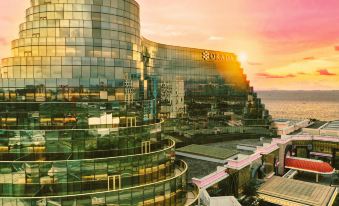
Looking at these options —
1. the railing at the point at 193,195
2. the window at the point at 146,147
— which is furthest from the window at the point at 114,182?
the railing at the point at 193,195

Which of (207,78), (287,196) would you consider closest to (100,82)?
(287,196)

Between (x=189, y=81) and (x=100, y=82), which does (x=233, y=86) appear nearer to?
(x=189, y=81)

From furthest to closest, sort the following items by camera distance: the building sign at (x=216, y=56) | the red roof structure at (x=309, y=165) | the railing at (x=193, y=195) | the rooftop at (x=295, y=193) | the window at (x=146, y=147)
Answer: the building sign at (x=216, y=56) < the red roof structure at (x=309, y=165) < the rooftop at (x=295, y=193) < the window at (x=146, y=147) < the railing at (x=193, y=195)

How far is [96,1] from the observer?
42.8 metres

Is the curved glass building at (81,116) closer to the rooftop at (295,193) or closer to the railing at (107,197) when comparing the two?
the railing at (107,197)

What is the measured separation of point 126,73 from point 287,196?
37374 millimetres

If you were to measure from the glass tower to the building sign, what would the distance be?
46.7 metres

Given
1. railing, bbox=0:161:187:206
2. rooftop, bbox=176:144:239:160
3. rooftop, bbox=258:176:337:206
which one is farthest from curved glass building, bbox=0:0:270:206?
rooftop, bbox=258:176:337:206

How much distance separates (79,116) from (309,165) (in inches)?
2402

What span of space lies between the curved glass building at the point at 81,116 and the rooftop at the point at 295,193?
19547 mm

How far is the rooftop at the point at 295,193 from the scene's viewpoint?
52094 mm

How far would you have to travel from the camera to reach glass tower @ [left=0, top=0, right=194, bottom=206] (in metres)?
34.8

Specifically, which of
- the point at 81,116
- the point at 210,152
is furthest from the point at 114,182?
the point at 210,152

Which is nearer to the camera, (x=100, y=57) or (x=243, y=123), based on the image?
(x=100, y=57)
